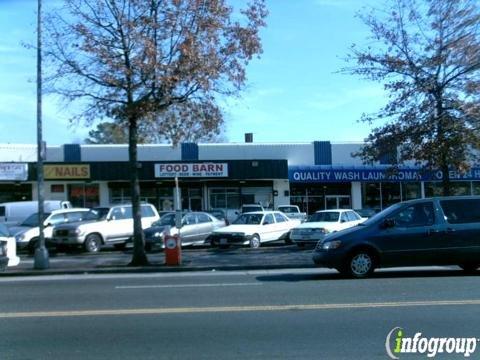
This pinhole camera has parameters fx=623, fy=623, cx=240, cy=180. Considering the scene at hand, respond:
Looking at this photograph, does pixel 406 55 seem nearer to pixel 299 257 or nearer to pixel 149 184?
pixel 299 257

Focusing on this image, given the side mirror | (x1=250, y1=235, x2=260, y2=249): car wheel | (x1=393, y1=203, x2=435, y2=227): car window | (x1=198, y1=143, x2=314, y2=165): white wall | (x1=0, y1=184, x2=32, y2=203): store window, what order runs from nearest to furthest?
the side mirror < (x1=393, y1=203, x2=435, y2=227): car window < (x1=250, y1=235, x2=260, y2=249): car wheel < (x1=0, y1=184, x2=32, y2=203): store window < (x1=198, y1=143, x2=314, y2=165): white wall

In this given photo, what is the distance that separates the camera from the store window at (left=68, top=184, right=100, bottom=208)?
136ft

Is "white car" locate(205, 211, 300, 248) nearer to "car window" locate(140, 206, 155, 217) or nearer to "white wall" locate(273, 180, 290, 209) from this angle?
"car window" locate(140, 206, 155, 217)

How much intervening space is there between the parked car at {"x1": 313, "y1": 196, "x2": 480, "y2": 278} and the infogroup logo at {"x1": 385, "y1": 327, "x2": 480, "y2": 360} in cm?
580

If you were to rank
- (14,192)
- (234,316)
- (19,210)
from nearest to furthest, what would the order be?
(234,316), (19,210), (14,192)

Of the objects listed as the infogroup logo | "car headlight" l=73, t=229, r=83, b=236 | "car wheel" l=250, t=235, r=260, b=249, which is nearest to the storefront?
"car wheel" l=250, t=235, r=260, b=249

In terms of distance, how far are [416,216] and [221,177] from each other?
2788 cm

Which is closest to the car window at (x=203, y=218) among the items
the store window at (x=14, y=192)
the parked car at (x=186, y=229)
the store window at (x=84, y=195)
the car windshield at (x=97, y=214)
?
the parked car at (x=186, y=229)

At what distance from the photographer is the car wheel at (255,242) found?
23.0 m

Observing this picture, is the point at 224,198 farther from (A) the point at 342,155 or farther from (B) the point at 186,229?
(B) the point at 186,229

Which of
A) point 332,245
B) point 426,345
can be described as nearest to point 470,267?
point 332,245

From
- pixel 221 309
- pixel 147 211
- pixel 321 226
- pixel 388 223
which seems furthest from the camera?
pixel 147 211

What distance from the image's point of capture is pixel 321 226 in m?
22.5

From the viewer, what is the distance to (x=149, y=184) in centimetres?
4178
